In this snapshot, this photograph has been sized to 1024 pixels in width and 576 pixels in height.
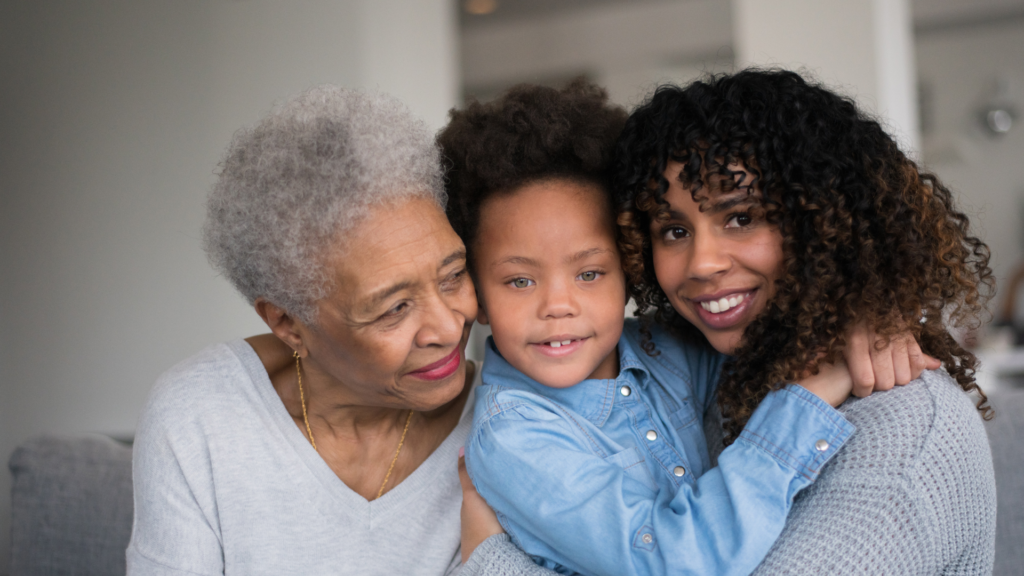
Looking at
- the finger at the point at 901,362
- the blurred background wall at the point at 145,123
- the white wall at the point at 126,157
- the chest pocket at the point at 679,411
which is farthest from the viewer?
the white wall at the point at 126,157

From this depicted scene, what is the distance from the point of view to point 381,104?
1.38 meters

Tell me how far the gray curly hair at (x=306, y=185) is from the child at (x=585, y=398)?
0.56 feet

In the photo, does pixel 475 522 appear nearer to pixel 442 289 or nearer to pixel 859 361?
pixel 442 289

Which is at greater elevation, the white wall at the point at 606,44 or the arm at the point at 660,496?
the white wall at the point at 606,44

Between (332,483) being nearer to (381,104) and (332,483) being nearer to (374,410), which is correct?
(374,410)

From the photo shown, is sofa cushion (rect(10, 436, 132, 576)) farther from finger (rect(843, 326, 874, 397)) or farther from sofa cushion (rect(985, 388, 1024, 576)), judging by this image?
sofa cushion (rect(985, 388, 1024, 576))

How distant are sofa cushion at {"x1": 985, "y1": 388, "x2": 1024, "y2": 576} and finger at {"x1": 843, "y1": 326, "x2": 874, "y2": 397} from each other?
86 cm

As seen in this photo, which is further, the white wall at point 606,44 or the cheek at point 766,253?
the white wall at point 606,44

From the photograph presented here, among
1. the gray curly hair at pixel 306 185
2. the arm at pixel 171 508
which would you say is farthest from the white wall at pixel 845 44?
the arm at pixel 171 508

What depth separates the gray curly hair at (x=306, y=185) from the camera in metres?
1.26

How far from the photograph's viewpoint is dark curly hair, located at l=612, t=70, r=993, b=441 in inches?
47.9

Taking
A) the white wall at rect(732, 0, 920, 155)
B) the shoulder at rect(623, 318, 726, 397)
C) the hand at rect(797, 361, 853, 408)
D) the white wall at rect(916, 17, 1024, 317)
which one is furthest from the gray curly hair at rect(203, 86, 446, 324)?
the white wall at rect(916, 17, 1024, 317)

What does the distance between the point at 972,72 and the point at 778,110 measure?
7393 millimetres

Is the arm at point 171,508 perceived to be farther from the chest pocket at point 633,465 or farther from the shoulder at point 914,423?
the shoulder at point 914,423
